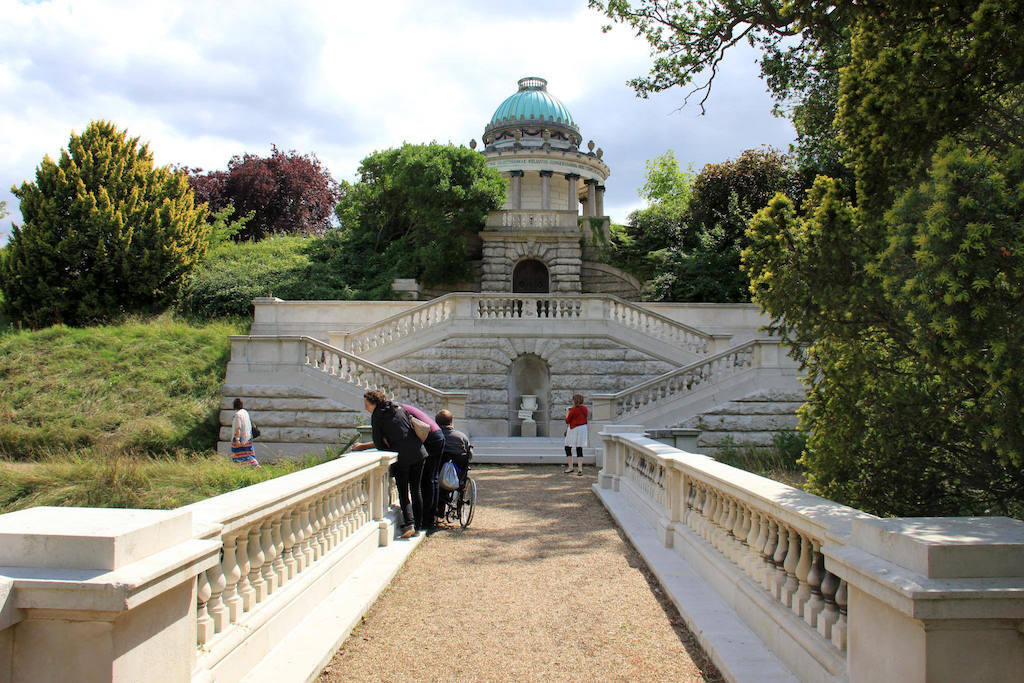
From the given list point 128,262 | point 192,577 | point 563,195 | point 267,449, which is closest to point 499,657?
point 192,577

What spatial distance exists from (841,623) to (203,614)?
10.1 feet

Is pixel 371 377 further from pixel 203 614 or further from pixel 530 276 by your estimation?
pixel 530 276

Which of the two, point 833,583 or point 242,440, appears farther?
point 242,440

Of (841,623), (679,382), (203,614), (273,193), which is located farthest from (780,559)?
(273,193)

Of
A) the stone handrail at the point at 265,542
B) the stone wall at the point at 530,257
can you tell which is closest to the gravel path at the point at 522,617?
the stone handrail at the point at 265,542

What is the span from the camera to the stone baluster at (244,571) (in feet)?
13.6

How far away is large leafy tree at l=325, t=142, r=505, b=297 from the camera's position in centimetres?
2762

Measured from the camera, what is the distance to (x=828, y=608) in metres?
3.72

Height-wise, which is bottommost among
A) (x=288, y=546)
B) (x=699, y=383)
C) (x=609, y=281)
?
(x=288, y=546)

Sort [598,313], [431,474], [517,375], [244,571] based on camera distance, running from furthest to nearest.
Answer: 1. [517,375]
2. [598,313]
3. [431,474]
4. [244,571]

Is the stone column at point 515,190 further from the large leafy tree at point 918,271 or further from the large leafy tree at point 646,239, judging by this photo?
the large leafy tree at point 918,271

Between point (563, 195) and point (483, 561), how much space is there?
36.3 m

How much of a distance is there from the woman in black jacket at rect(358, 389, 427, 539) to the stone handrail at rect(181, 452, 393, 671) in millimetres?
849

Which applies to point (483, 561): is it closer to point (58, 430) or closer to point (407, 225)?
point (58, 430)
